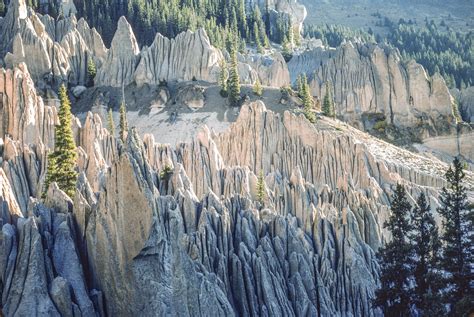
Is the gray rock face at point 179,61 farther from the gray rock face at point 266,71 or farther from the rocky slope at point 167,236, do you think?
the rocky slope at point 167,236

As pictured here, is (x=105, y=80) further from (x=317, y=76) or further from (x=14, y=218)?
(x=14, y=218)

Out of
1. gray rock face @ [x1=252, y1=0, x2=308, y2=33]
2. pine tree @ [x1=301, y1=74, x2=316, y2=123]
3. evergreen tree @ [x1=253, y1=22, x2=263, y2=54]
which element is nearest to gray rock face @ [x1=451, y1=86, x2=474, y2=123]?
evergreen tree @ [x1=253, y1=22, x2=263, y2=54]

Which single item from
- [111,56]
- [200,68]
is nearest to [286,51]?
[200,68]

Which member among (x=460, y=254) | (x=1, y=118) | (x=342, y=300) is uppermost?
(x=1, y=118)

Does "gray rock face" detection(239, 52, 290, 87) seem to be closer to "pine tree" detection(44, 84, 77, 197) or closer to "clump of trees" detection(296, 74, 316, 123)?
"clump of trees" detection(296, 74, 316, 123)

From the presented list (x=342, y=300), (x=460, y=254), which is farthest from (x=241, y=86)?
(x=460, y=254)

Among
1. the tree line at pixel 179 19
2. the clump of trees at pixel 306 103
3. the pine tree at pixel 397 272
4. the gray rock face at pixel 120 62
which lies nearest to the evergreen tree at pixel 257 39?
the tree line at pixel 179 19

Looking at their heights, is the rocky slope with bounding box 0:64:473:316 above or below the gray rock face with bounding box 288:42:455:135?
below
